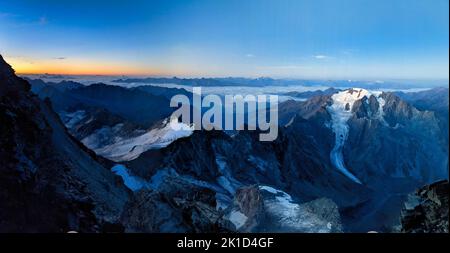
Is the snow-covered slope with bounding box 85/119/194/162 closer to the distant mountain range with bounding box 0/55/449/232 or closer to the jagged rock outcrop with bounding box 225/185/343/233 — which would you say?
the distant mountain range with bounding box 0/55/449/232

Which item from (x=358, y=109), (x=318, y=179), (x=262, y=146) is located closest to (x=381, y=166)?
(x=358, y=109)

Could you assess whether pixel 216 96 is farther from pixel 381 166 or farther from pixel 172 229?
pixel 381 166

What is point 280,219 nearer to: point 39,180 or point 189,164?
point 39,180

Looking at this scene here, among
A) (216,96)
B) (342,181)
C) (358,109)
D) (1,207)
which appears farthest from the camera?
(358,109)

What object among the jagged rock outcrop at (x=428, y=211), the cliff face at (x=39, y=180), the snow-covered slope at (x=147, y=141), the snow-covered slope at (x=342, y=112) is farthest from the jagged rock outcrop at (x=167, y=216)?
the snow-covered slope at (x=342, y=112)

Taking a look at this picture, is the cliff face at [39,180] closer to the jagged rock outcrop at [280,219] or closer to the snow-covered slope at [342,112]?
the jagged rock outcrop at [280,219]

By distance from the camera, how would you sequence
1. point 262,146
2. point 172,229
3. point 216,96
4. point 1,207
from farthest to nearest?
point 262,146
point 216,96
point 1,207
point 172,229

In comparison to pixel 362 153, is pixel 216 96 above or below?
above
